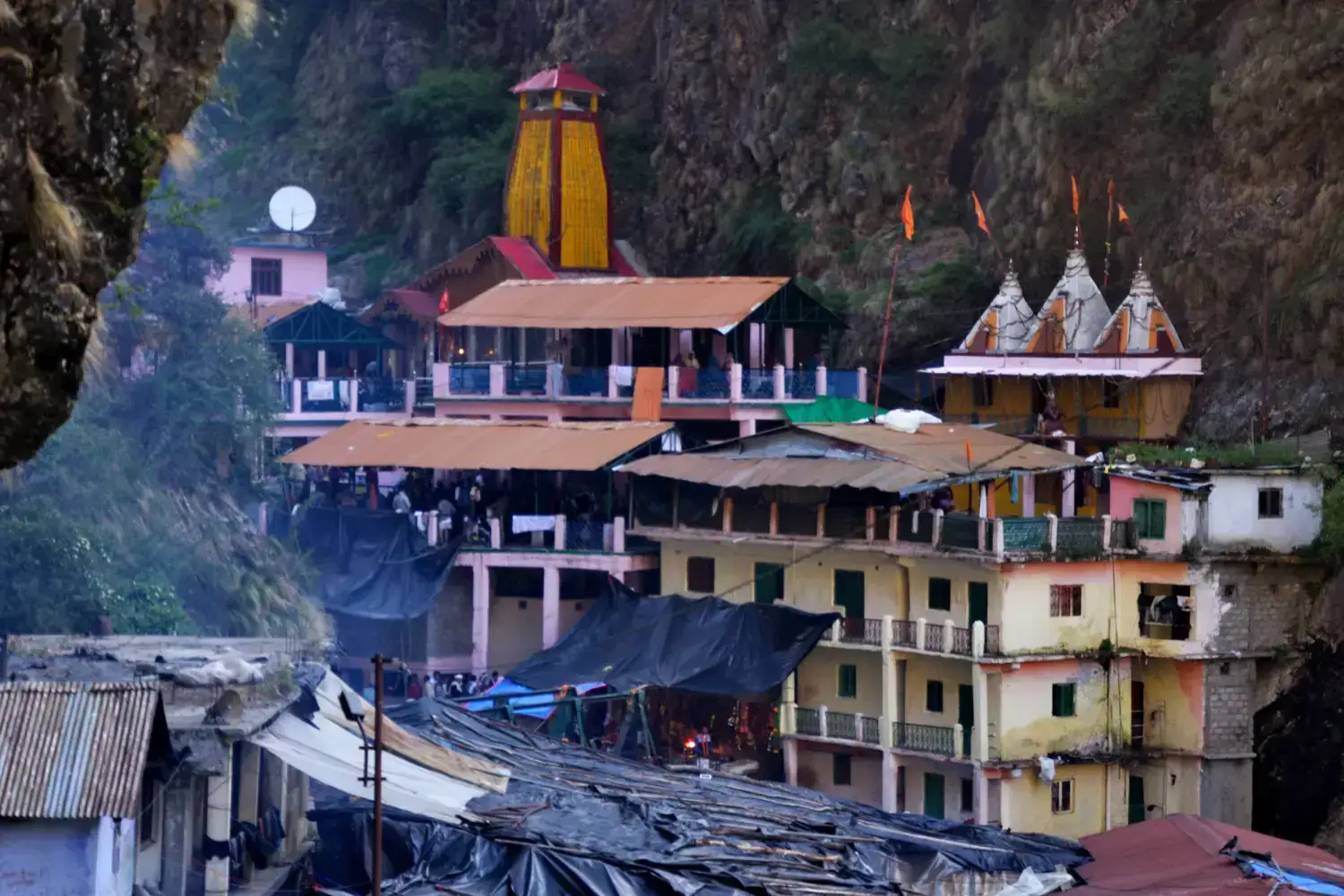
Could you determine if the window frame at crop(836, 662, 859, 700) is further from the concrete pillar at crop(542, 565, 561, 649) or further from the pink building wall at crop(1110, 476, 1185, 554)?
the concrete pillar at crop(542, 565, 561, 649)

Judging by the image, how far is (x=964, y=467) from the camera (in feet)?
155

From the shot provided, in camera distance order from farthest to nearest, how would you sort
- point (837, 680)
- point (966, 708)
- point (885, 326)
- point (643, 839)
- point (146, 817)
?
point (885, 326), point (837, 680), point (966, 708), point (643, 839), point (146, 817)

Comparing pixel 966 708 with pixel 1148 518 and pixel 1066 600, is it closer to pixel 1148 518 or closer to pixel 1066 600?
pixel 1066 600

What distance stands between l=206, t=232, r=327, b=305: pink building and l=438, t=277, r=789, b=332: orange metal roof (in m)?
14.3

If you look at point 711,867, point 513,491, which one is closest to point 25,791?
point 711,867

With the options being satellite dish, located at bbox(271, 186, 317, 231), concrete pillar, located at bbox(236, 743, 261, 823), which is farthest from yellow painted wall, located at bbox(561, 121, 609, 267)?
concrete pillar, located at bbox(236, 743, 261, 823)

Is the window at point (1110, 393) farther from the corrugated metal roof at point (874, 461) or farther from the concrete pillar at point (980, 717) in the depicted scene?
the concrete pillar at point (980, 717)

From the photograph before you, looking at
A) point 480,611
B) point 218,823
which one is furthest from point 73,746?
point 480,611

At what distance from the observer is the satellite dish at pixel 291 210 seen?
75875mm

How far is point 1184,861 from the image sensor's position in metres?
37.5

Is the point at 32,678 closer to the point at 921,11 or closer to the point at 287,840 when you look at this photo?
the point at 287,840

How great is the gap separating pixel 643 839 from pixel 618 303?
24.3m

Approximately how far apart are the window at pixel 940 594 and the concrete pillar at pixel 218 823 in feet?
64.0

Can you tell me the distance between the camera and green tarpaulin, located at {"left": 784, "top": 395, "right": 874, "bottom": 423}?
55.2 meters
